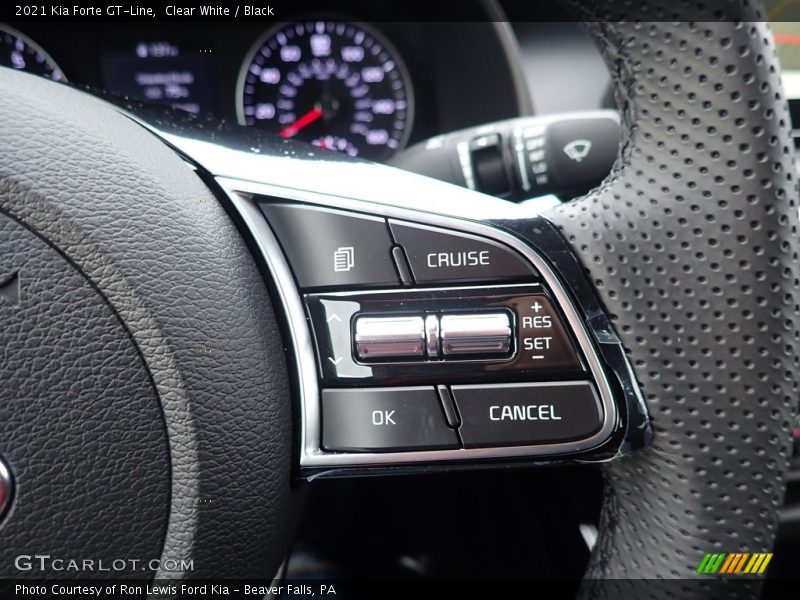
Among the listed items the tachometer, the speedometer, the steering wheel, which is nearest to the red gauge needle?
the speedometer

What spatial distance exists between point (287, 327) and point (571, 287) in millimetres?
235

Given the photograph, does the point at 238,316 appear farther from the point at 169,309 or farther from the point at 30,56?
the point at 30,56

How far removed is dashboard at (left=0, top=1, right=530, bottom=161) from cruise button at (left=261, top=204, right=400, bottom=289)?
153cm

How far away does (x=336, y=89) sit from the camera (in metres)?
2.42

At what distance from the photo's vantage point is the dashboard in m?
2.13

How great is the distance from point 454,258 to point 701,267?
0.63 feet

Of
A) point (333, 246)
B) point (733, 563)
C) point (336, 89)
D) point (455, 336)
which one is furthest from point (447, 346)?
point (336, 89)

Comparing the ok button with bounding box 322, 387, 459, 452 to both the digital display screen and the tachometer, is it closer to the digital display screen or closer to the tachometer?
the tachometer

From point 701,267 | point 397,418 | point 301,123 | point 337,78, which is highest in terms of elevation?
point 337,78

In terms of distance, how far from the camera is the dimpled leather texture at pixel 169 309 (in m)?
0.63

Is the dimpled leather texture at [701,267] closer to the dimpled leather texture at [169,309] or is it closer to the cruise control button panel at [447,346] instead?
the cruise control button panel at [447,346]

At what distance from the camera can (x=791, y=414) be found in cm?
66

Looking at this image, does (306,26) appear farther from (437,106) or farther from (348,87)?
(437,106)
